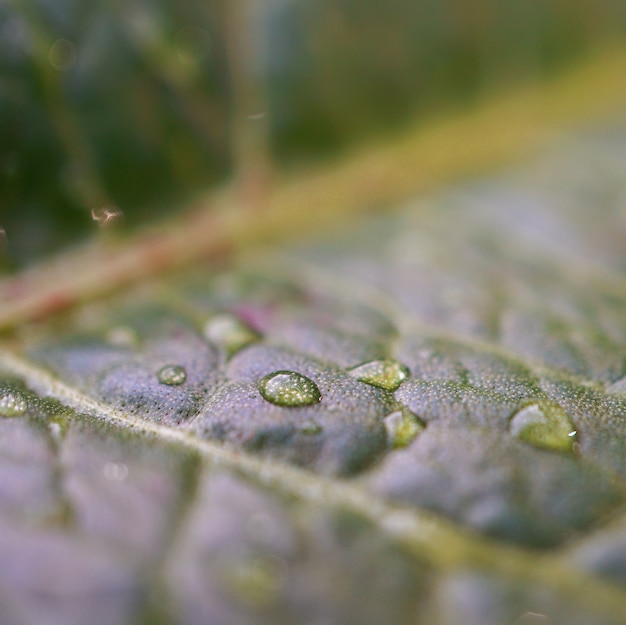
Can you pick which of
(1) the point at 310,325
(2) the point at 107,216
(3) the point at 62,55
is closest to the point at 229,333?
(1) the point at 310,325

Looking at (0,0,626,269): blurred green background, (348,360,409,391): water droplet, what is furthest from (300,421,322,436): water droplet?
(0,0,626,269): blurred green background

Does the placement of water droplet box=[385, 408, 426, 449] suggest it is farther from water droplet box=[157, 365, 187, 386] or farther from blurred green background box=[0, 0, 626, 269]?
blurred green background box=[0, 0, 626, 269]

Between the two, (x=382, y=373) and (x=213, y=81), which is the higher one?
(x=213, y=81)

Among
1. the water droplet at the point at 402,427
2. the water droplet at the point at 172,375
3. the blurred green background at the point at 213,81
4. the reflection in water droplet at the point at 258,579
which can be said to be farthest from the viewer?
the blurred green background at the point at 213,81

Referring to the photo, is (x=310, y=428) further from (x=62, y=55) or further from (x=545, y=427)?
(x=62, y=55)

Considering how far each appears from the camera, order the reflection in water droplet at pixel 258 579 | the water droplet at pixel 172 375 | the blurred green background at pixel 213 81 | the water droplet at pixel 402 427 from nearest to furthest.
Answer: the reflection in water droplet at pixel 258 579
the water droplet at pixel 402 427
the water droplet at pixel 172 375
the blurred green background at pixel 213 81

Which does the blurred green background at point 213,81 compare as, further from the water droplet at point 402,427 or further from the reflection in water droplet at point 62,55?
the water droplet at point 402,427

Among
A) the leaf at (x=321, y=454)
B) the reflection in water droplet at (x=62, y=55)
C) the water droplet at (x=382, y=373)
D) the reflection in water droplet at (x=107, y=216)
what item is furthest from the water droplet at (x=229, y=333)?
the reflection in water droplet at (x=62, y=55)

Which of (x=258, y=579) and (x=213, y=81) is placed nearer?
(x=258, y=579)
